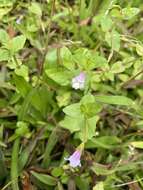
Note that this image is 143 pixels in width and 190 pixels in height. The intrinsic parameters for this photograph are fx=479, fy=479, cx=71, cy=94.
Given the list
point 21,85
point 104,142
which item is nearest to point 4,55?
point 21,85

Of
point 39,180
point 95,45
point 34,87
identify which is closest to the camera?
point 39,180

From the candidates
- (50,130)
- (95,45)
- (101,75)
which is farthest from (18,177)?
(95,45)

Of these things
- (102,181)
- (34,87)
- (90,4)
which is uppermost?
(90,4)

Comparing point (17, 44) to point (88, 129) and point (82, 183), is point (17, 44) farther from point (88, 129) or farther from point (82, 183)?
point (82, 183)

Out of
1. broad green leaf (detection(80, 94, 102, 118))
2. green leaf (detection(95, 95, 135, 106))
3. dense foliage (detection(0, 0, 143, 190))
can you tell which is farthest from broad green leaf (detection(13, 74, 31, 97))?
broad green leaf (detection(80, 94, 102, 118))

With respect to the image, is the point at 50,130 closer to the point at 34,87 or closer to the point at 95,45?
the point at 34,87

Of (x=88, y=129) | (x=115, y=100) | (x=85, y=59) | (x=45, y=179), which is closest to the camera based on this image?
(x=88, y=129)

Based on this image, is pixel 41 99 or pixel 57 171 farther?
pixel 41 99
